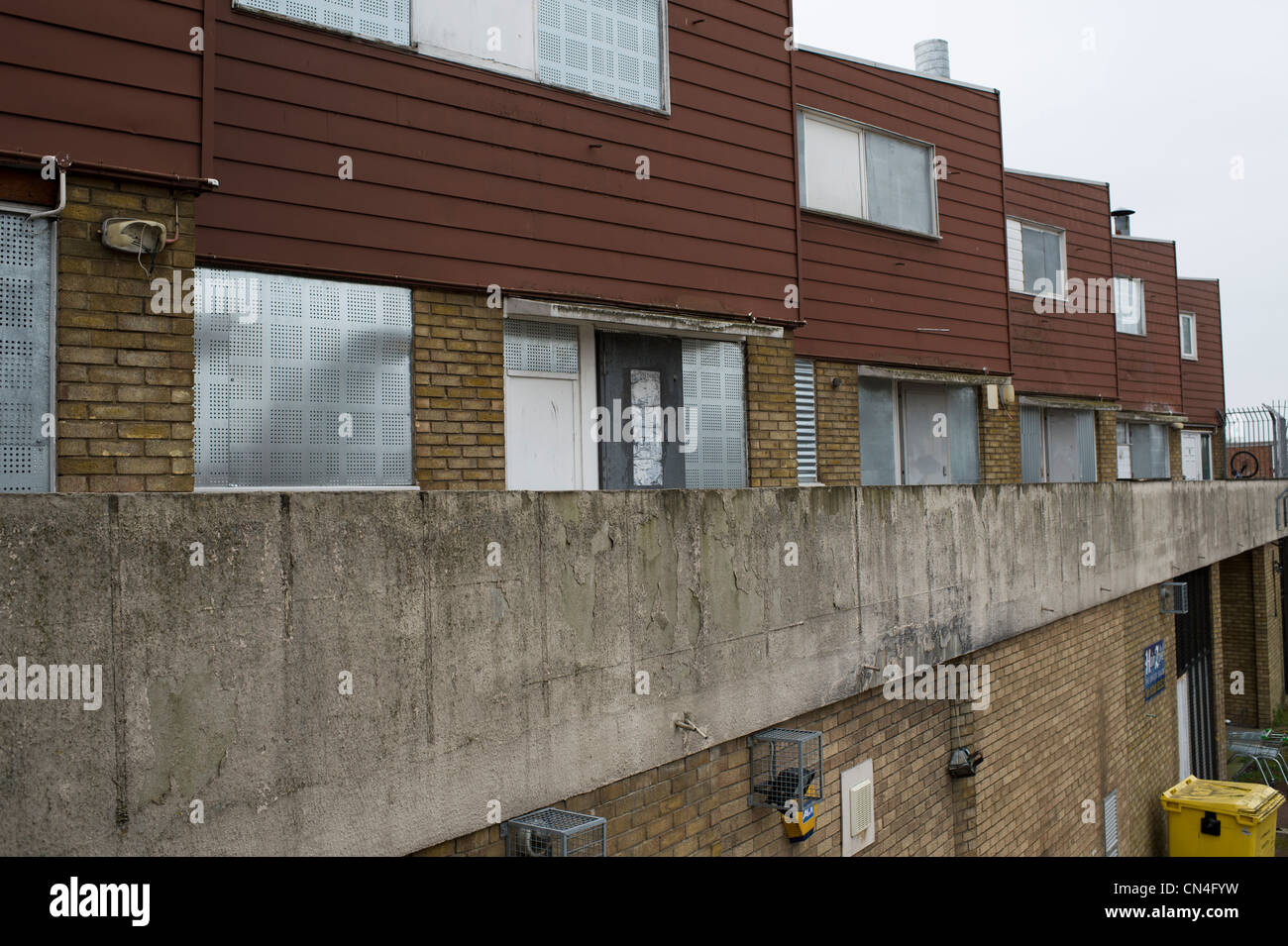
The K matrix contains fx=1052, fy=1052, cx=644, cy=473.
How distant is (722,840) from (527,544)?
202 centimetres

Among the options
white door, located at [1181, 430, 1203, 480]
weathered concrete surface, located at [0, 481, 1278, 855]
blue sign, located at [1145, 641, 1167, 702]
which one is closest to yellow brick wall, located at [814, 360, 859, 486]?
blue sign, located at [1145, 641, 1167, 702]

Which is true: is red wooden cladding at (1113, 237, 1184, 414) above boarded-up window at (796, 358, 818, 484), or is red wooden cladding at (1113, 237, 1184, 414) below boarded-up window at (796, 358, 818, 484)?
above

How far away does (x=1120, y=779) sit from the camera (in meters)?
11.0

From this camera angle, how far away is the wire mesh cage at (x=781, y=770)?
5.43 m

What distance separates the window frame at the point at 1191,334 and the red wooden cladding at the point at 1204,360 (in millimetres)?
67

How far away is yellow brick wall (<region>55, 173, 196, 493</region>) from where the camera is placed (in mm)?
4941

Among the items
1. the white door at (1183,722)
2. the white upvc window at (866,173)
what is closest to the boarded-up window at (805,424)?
the white upvc window at (866,173)

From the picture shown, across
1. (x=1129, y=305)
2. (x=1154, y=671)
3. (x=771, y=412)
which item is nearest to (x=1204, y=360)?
(x=1129, y=305)

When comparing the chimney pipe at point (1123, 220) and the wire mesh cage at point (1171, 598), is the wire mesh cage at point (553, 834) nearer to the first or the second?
the wire mesh cage at point (1171, 598)

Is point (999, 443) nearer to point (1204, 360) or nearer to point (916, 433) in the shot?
point (916, 433)

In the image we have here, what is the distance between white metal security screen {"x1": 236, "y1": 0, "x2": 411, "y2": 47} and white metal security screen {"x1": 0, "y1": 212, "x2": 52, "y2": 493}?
6.99ft

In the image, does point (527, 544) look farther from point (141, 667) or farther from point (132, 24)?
point (132, 24)

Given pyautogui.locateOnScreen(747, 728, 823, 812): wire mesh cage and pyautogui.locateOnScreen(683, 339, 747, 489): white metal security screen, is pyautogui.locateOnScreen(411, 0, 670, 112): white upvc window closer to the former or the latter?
pyautogui.locateOnScreen(683, 339, 747, 489): white metal security screen
